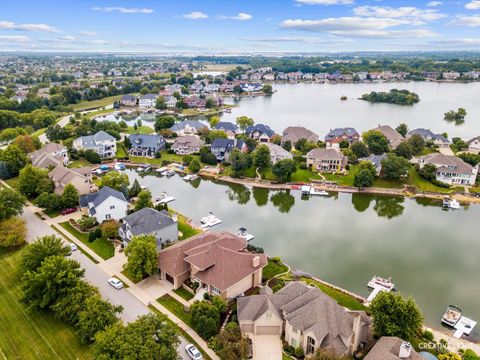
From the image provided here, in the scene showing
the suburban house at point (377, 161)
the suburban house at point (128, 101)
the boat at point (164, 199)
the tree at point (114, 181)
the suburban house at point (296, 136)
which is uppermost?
the suburban house at point (128, 101)

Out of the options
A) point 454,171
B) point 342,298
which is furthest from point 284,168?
point 342,298

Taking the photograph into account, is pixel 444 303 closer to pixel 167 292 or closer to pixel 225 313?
pixel 225 313

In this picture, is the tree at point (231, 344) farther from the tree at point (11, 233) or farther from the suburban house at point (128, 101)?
the suburban house at point (128, 101)

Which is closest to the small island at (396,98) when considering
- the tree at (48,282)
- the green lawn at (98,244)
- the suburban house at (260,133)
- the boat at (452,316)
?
the suburban house at (260,133)

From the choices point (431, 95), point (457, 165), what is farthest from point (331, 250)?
point (431, 95)

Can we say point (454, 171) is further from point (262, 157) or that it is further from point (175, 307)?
point (175, 307)

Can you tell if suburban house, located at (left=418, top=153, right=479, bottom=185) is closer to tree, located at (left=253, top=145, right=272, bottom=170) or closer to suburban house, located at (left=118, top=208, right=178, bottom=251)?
tree, located at (left=253, top=145, right=272, bottom=170)
